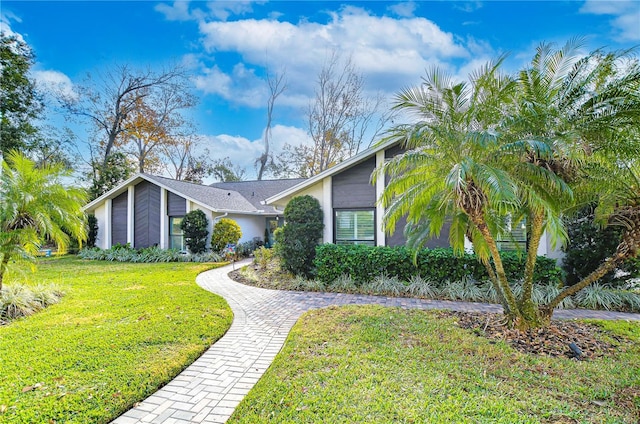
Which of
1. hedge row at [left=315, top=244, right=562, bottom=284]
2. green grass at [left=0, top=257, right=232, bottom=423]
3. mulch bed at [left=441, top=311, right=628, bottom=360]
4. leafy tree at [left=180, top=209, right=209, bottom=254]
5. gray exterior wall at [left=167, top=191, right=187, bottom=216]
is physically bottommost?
mulch bed at [left=441, top=311, right=628, bottom=360]

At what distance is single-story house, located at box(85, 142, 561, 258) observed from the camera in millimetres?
10781

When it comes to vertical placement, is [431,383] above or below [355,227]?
below

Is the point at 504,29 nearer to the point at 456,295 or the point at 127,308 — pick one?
the point at 456,295

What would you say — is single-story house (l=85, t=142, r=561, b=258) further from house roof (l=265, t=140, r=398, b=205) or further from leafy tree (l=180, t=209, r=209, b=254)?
leafy tree (l=180, t=209, r=209, b=254)

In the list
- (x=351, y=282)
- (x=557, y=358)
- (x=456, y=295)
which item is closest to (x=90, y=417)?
(x=557, y=358)

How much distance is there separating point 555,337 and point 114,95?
105 feet

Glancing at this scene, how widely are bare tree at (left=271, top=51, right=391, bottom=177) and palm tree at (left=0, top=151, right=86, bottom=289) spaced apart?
18.9 m

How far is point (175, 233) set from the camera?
56.4 ft

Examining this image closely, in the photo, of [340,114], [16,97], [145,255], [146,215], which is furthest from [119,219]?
[340,114]

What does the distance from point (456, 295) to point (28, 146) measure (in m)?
26.6

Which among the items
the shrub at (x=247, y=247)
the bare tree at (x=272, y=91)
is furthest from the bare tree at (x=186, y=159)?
the shrub at (x=247, y=247)

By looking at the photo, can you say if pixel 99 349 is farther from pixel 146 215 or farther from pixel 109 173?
pixel 109 173

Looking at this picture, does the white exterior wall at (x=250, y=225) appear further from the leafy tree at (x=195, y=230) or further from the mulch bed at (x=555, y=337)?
the mulch bed at (x=555, y=337)

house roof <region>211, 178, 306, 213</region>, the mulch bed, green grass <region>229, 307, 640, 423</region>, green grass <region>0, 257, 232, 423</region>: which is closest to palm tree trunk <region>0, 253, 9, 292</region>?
green grass <region>0, 257, 232, 423</region>
